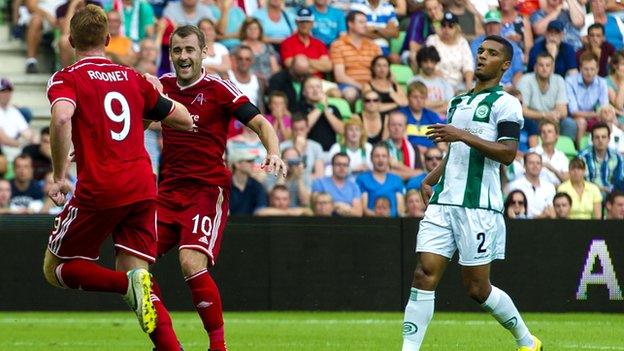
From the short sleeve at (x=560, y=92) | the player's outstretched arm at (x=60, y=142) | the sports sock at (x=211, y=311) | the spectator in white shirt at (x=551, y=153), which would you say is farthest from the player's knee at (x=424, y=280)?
the short sleeve at (x=560, y=92)

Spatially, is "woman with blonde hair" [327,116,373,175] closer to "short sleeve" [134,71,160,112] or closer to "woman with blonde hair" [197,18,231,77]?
"woman with blonde hair" [197,18,231,77]

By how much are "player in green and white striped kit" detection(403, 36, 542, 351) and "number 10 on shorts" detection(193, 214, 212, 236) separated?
1.47 meters

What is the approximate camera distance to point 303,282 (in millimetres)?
15711

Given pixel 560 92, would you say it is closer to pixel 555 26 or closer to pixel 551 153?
pixel 555 26

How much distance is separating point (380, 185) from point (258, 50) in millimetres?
2705

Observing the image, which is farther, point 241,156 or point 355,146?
point 355,146

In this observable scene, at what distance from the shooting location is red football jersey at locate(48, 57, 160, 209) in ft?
26.7

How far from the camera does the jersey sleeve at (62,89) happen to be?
26.2 feet

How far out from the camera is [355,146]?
17312mm

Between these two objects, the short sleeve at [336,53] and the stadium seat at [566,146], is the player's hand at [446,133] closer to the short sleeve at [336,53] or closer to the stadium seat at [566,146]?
the stadium seat at [566,146]

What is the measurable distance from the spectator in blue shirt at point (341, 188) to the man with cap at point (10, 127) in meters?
3.55

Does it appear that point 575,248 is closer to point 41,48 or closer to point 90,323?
point 90,323

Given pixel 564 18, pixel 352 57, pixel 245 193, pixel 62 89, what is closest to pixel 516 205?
pixel 245 193

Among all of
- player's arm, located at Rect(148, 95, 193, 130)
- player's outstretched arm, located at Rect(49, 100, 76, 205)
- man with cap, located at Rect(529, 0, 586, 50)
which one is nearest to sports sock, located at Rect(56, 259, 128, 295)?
player's outstretched arm, located at Rect(49, 100, 76, 205)
